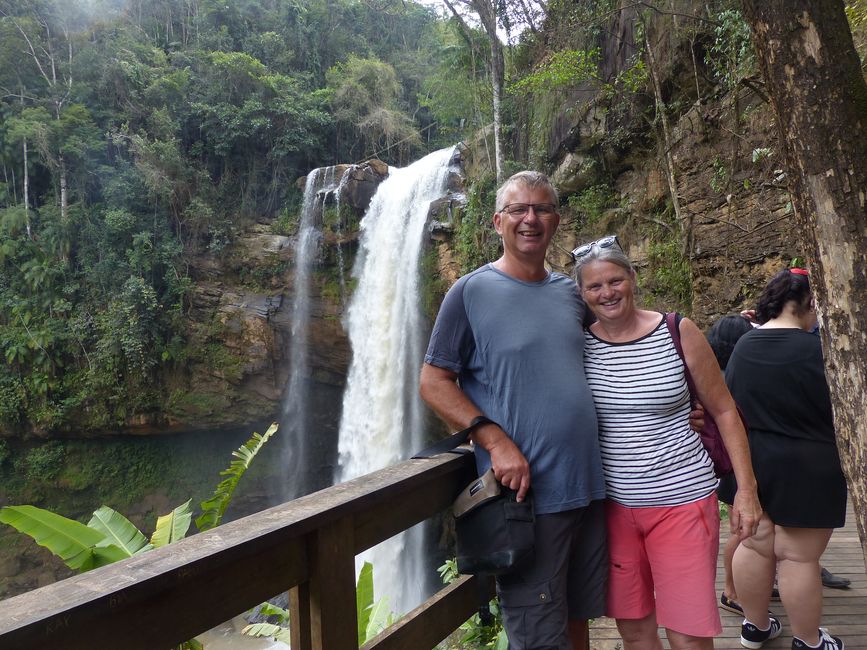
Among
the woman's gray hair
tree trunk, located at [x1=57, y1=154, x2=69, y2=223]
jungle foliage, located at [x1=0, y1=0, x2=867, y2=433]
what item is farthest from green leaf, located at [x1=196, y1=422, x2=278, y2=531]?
tree trunk, located at [x1=57, y1=154, x2=69, y2=223]

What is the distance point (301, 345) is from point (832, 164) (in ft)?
52.4

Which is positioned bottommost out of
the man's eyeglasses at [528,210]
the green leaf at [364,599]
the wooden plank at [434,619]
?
the green leaf at [364,599]

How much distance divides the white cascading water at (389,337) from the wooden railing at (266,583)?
12344 millimetres

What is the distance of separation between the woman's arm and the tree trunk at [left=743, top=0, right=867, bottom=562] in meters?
0.28

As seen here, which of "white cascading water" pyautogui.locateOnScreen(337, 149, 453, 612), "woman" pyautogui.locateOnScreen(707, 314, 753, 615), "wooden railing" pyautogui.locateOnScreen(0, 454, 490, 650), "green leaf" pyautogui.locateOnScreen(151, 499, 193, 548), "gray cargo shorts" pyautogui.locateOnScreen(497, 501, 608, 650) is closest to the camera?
"wooden railing" pyautogui.locateOnScreen(0, 454, 490, 650)

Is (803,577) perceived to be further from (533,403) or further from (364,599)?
(364,599)

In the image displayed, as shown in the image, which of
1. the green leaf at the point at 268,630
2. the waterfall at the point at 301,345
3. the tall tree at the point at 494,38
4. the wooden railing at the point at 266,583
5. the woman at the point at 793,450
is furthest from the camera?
the waterfall at the point at 301,345

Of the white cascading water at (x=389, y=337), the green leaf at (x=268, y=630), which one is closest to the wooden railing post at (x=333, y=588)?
the green leaf at (x=268, y=630)

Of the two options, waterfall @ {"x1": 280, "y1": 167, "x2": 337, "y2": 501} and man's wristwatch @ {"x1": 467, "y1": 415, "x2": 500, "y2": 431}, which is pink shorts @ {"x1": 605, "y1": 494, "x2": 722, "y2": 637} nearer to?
man's wristwatch @ {"x1": 467, "y1": 415, "x2": 500, "y2": 431}

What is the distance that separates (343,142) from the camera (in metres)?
20.1

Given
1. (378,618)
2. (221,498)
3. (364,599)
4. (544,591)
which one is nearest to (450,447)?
(544,591)

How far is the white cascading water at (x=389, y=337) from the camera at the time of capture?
14.1 meters

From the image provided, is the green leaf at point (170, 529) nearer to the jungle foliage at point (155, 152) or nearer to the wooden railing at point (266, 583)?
the wooden railing at point (266, 583)

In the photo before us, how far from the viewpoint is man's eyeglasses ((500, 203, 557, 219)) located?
1716 mm
